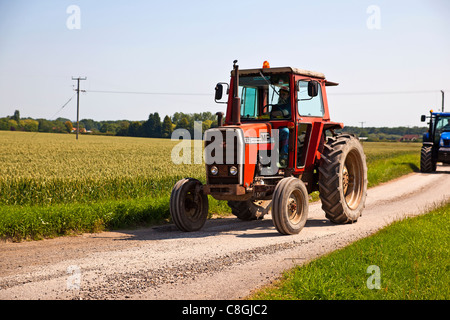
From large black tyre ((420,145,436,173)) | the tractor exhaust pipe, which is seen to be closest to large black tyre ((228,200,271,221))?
the tractor exhaust pipe

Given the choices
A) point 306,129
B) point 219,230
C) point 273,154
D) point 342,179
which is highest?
point 306,129

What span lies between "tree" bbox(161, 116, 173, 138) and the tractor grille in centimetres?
7706

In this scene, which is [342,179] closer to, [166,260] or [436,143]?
[166,260]

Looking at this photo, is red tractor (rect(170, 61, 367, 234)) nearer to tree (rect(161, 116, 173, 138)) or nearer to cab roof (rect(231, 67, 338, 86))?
cab roof (rect(231, 67, 338, 86))

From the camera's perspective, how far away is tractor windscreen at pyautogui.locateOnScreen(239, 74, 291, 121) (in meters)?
9.40

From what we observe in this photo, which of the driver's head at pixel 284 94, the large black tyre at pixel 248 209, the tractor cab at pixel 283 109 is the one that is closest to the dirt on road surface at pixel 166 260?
the large black tyre at pixel 248 209

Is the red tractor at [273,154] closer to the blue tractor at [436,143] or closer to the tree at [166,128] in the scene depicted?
the blue tractor at [436,143]

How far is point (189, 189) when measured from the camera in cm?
945

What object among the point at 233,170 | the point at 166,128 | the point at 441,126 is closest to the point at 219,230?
the point at 233,170

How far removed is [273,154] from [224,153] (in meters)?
1.08

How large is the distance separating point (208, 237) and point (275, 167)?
1.91 metres

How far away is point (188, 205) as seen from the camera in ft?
31.0

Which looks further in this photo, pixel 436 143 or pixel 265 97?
pixel 436 143
